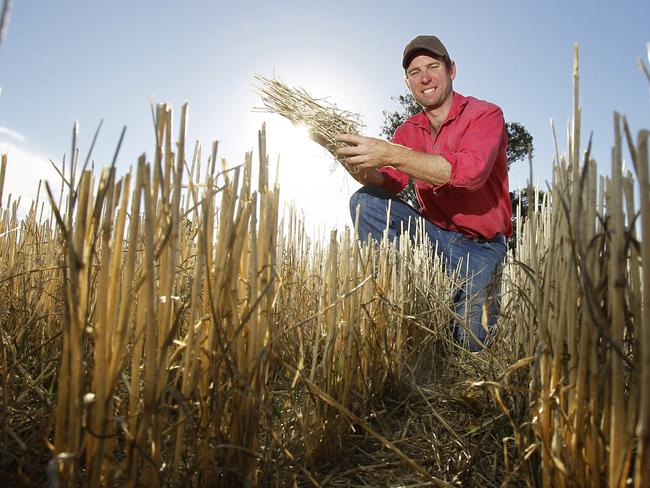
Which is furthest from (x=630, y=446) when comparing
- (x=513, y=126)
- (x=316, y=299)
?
(x=513, y=126)

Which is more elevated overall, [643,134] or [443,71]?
[443,71]

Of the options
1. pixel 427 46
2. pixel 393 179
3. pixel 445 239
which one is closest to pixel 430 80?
pixel 427 46

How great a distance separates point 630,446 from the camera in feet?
1.89

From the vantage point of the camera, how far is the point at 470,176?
2.14 meters

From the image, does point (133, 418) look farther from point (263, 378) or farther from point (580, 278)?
point (580, 278)

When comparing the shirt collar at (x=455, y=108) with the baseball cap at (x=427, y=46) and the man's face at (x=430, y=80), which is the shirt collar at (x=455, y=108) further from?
the baseball cap at (x=427, y=46)

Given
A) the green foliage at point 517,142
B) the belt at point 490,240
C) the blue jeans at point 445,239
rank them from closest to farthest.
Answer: the blue jeans at point 445,239 < the belt at point 490,240 < the green foliage at point 517,142

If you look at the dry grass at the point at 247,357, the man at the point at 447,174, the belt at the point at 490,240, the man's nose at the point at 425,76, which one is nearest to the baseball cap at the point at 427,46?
the man at the point at 447,174

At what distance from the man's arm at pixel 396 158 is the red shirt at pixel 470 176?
6cm

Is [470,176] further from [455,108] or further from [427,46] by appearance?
[427,46]

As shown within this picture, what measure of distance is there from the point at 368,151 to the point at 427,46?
0.86 meters

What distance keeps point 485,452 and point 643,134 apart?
2.43 feet

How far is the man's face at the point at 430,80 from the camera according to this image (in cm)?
257

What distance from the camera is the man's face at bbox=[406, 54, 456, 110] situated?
2574 millimetres
